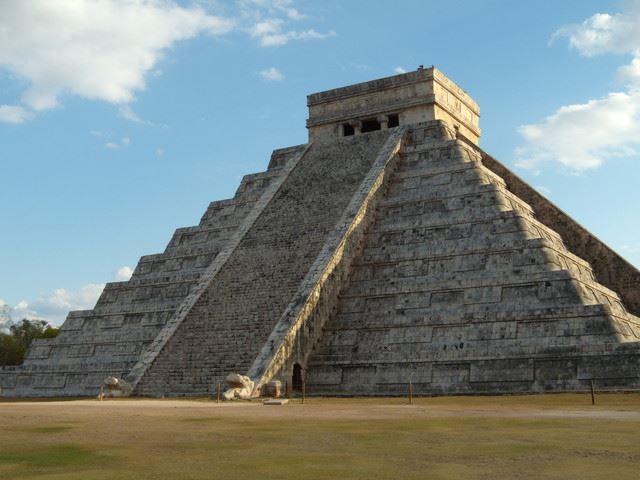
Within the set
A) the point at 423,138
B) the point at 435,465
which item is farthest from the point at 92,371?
the point at 435,465

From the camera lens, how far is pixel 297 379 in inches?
848

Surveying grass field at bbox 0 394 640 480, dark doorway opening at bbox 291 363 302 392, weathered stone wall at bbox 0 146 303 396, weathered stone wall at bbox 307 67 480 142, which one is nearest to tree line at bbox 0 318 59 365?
weathered stone wall at bbox 0 146 303 396

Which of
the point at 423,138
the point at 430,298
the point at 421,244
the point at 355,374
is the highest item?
the point at 423,138

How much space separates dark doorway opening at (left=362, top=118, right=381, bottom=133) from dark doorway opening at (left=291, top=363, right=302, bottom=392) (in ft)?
42.9

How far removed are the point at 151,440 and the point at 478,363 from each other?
12.2 meters

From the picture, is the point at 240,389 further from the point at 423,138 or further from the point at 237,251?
the point at 423,138

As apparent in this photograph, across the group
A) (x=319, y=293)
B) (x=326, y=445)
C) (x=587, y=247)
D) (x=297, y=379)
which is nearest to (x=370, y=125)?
(x=587, y=247)

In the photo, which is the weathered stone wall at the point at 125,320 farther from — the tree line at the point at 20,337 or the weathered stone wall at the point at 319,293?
the tree line at the point at 20,337

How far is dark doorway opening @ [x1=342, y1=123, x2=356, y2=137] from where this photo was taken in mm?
32031

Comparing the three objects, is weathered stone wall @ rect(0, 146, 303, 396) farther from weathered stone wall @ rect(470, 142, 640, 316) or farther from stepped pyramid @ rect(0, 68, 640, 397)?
weathered stone wall @ rect(470, 142, 640, 316)

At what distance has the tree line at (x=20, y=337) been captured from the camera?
49.9m

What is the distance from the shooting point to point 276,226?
2733cm

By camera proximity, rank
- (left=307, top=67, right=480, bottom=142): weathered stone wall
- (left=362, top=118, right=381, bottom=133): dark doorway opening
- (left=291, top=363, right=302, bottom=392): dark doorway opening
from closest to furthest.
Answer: (left=291, top=363, right=302, bottom=392): dark doorway opening < (left=307, top=67, right=480, bottom=142): weathered stone wall < (left=362, top=118, right=381, bottom=133): dark doorway opening

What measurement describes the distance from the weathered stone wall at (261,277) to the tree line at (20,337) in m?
25.2
